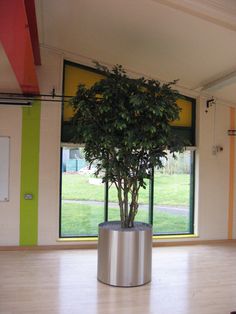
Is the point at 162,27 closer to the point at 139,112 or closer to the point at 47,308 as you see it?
the point at 139,112

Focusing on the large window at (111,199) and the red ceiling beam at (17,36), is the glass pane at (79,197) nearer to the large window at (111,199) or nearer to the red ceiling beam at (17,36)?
the large window at (111,199)

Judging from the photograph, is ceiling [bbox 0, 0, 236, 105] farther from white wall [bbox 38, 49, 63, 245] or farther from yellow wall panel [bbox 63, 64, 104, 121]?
white wall [bbox 38, 49, 63, 245]

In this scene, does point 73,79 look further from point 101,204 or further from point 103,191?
point 101,204

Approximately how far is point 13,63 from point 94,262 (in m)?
2.99

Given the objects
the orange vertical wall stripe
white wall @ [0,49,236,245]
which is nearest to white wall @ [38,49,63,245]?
white wall @ [0,49,236,245]

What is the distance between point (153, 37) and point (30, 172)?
9.61 feet

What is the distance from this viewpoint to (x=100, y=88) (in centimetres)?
399

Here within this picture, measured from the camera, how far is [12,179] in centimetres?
552

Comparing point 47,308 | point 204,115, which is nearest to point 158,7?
point 204,115

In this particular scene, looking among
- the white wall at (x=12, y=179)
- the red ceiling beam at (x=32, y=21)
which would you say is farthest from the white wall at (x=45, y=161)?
the red ceiling beam at (x=32, y=21)

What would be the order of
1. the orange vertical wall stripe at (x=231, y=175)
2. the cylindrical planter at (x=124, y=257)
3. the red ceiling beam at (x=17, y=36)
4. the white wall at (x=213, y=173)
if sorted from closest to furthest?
the red ceiling beam at (x=17, y=36), the cylindrical planter at (x=124, y=257), the white wall at (x=213, y=173), the orange vertical wall stripe at (x=231, y=175)

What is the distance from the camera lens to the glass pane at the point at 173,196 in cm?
620

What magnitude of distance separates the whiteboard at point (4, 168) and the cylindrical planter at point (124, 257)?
2231 mm

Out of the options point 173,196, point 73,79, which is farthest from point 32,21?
point 173,196
